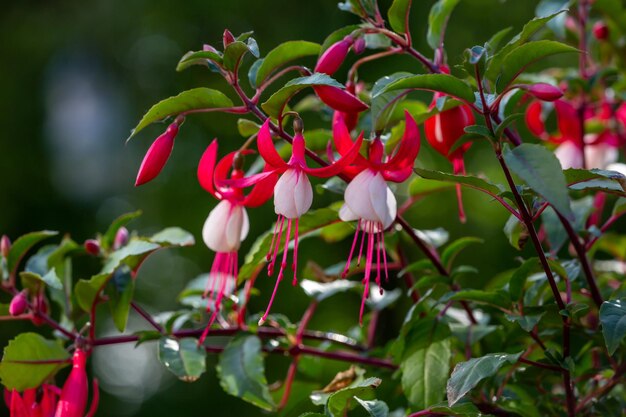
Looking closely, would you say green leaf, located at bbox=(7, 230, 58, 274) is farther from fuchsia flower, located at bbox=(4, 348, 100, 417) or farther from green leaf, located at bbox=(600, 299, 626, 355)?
green leaf, located at bbox=(600, 299, 626, 355)

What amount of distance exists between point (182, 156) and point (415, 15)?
790 mm

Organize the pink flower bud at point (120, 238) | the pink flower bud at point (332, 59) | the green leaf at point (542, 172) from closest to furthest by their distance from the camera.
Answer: the green leaf at point (542, 172), the pink flower bud at point (332, 59), the pink flower bud at point (120, 238)

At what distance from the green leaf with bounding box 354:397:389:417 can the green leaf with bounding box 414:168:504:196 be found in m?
0.14

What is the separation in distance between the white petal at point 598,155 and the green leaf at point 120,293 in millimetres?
479

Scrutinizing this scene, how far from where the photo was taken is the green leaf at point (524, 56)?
478mm

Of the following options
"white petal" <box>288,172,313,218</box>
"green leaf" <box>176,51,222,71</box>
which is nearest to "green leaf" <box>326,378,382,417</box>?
"white petal" <box>288,172,313,218</box>

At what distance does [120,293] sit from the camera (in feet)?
2.19

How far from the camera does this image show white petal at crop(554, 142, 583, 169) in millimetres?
781

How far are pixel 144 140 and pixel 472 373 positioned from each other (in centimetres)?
216

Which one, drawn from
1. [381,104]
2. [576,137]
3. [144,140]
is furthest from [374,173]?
[144,140]

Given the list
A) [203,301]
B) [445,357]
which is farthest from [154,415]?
[445,357]

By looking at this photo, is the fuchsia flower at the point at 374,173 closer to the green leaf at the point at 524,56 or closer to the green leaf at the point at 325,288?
the green leaf at the point at 524,56

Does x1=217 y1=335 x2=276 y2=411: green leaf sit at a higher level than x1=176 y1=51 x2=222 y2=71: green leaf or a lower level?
lower

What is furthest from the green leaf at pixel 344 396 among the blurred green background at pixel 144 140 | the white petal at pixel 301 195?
the blurred green background at pixel 144 140
